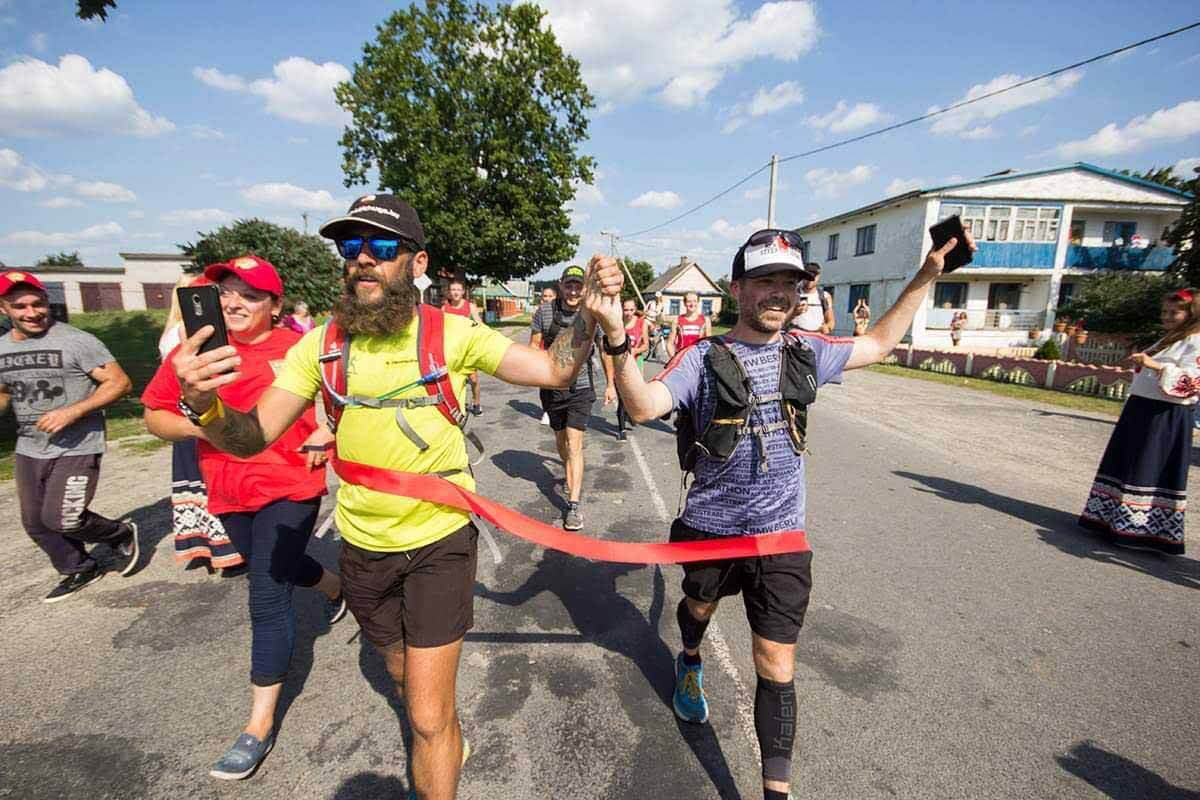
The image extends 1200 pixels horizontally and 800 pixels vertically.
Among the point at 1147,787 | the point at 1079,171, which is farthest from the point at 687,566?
the point at 1079,171

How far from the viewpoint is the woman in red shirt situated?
2.36 m

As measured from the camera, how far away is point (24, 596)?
12.1ft

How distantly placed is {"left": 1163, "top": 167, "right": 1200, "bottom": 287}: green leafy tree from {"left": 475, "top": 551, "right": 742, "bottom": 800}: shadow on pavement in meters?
28.4

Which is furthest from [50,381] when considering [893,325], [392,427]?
[893,325]

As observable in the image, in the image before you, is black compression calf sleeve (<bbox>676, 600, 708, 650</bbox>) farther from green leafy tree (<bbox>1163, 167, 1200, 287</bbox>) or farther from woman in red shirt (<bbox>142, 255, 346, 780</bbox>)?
green leafy tree (<bbox>1163, 167, 1200, 287</bbox>)

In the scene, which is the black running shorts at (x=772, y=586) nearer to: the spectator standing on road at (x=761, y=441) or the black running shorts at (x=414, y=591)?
the spectator standing on road at (x=761, y=441)

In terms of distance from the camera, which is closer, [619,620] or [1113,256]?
[619,620]

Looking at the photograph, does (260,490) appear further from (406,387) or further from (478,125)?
(478,125)

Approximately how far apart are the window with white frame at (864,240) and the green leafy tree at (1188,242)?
11.6 meters

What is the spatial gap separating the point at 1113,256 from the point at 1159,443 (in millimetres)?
31991

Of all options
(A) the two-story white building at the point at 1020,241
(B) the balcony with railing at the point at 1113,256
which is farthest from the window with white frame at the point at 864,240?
(B) the balcony with railing at the point at 1113,256

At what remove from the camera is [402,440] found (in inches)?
74.5

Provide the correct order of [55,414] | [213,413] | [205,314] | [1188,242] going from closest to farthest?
1. [205,314]
2. [213,413]
3. [55,414]
4. [1188,242]

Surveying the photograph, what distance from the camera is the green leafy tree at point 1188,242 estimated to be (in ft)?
68.1
